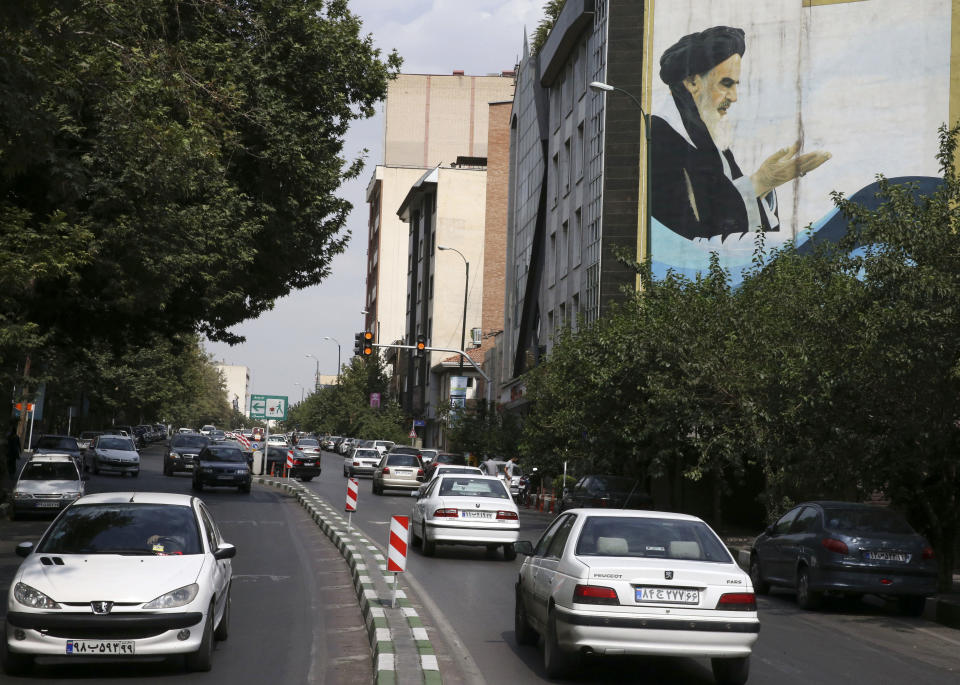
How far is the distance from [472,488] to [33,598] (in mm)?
12895

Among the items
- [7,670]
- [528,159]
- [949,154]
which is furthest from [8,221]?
[528,159]

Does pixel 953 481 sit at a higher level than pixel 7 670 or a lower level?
higher

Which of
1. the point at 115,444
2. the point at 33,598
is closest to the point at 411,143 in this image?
the point at 115,444

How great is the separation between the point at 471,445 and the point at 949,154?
35818 millimetres

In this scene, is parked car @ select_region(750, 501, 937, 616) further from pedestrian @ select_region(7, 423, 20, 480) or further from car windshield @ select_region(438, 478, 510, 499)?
pedestrian @ select_region(7, 423, 20, 480)

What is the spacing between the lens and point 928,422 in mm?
16703

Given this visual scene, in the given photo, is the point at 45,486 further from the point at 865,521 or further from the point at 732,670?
the point at 732,670

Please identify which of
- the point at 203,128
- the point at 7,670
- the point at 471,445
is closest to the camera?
the point at 7,670

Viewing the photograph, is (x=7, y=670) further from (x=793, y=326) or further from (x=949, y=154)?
(x=793, y=326)

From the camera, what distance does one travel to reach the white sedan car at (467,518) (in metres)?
20.5

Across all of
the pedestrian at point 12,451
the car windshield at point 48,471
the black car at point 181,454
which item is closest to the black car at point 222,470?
the pedestrian at point 12,451

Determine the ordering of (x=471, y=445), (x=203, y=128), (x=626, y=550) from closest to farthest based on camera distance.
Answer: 1. (x=626, y=550)
2. (x=203, y=128)
3. (x=471, y=445)

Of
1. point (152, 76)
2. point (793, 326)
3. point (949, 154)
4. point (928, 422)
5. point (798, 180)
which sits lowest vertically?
point (928, 422)

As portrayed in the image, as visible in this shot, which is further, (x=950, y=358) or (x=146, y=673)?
(x=950, y=358)
